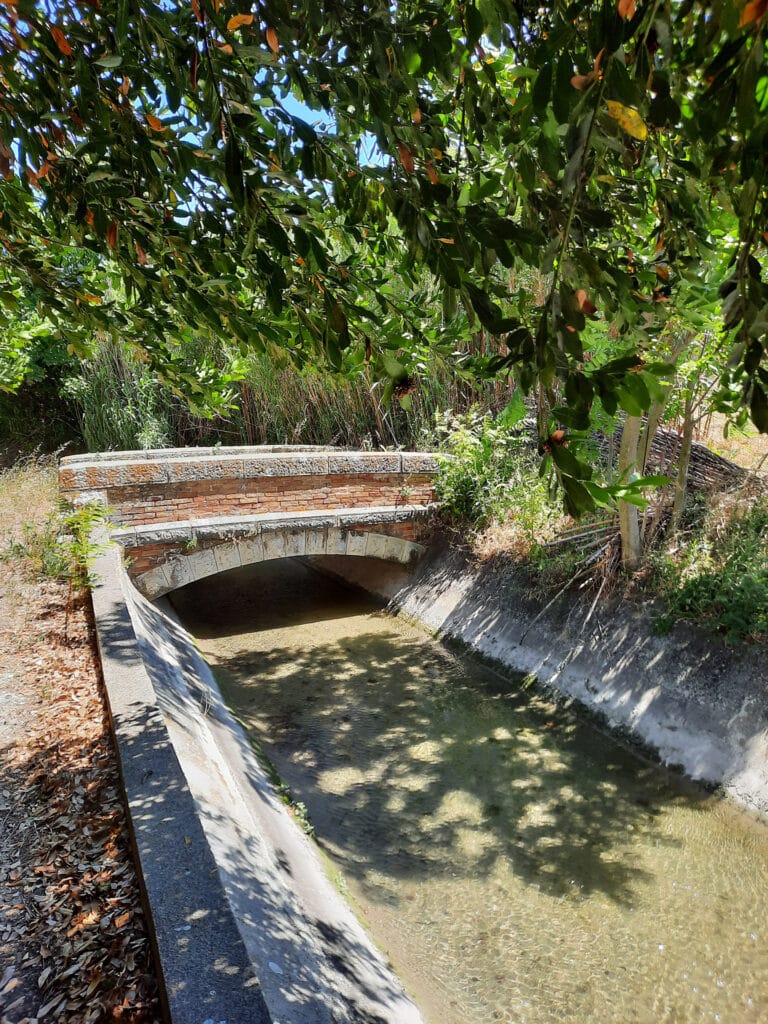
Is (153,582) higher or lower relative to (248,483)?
lower

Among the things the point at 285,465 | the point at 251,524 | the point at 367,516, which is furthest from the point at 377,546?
the point at 251,524

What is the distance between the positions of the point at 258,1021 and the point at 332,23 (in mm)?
2792

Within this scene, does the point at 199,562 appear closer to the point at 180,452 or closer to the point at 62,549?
the point at 62,549

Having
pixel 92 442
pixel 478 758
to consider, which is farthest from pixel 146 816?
pixel 92 442

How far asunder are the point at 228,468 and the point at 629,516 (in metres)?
4.78

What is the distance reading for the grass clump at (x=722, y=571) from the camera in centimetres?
563

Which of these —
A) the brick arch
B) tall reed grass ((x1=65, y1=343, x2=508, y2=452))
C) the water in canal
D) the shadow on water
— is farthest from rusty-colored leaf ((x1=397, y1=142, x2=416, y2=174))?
tall reed grass ((x1=65, y1=343, x2=508, y2=452))

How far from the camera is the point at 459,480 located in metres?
9.43

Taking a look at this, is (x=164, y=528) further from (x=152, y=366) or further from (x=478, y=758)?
(x=152, y=366)

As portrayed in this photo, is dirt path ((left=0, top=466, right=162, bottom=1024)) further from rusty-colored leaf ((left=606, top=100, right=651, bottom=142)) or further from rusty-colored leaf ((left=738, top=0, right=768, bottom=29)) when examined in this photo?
rusty-colored leaf ((left=738, top=0, right=768, bottom=29))

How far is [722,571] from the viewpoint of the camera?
6070 mm

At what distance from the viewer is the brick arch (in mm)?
8180

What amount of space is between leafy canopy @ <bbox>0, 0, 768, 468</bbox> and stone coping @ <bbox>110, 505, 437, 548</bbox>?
5328mm

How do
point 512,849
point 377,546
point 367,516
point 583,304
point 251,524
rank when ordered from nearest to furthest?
point 583,304
point 512,849
point 251,524
point 367,516
point 377,546
